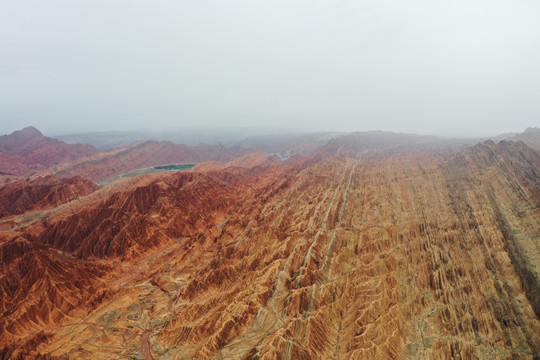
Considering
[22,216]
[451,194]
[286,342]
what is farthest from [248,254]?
[22,216]

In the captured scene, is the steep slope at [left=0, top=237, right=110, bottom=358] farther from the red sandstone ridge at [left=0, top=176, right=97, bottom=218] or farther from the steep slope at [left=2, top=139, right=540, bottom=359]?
the red sandstone ridge at [left=0, top=176, right=97, bottom=218]

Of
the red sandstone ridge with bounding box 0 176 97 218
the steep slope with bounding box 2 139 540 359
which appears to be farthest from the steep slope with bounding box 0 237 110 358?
the red sandstone ridge with bounding box 0 176 97 218

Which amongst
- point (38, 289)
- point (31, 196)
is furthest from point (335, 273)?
point (31, 196)

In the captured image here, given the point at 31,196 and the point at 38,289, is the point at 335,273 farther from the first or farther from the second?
the point at 31,196

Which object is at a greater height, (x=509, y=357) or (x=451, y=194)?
(x=451, y=194)

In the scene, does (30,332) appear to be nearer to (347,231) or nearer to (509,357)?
(347,231)

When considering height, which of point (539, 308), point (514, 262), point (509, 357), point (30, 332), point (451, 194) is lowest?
point (30, 332)

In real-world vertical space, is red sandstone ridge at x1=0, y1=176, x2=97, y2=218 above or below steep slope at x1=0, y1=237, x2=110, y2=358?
above

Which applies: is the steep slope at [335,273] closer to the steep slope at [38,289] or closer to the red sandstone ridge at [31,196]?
the steep slope at [38,289]

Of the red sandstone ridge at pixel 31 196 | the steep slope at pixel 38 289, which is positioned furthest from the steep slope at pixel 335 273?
the red sandstone ridge at pixel 31 196
